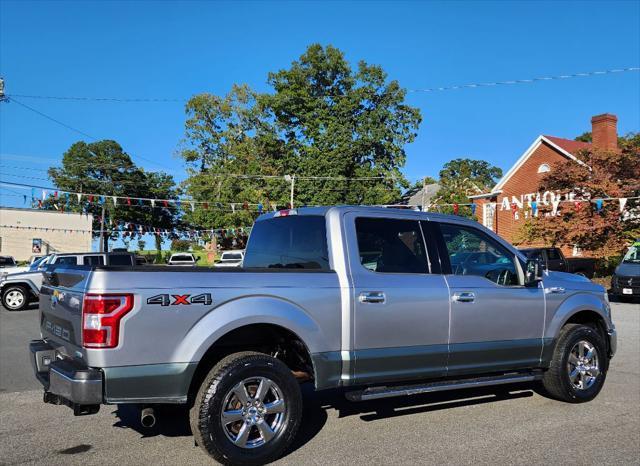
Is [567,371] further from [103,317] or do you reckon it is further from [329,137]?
[329,137]

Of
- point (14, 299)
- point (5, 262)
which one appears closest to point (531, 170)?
→ point (5, 262)

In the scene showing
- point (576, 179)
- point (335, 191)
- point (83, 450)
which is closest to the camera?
point (83, 450)

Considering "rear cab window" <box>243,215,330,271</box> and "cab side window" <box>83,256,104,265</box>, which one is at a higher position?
"rear cab window" <box>243,215,330,271</box>

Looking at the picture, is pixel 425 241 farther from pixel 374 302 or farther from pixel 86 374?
pixel 86 374

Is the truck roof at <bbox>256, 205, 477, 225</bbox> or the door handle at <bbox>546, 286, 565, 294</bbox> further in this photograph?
the door handle at <bbox>546, 286, 565, 294</bbox>

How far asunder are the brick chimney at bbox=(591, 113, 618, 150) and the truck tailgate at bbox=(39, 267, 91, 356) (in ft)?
114

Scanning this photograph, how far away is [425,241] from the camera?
5.33 metres

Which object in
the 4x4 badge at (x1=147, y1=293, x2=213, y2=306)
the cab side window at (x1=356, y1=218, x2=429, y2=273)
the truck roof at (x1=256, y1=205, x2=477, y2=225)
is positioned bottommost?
the 4x4 badge at (x1=147, y1=293, x2=213, y2=306)

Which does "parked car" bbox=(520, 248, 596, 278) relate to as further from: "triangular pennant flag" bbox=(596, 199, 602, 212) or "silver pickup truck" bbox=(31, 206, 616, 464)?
"silver pickup truck" bbox=(31, 206, 616, 464)

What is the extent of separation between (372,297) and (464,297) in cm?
101

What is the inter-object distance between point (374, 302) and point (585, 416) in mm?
2576

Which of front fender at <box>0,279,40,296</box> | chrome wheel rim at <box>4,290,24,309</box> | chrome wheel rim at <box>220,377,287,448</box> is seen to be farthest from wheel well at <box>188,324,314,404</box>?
chrome wheel rim at <box>4,290,24,309</box>

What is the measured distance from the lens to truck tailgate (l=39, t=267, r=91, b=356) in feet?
12.9

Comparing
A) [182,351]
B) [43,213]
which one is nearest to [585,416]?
[182,351]
